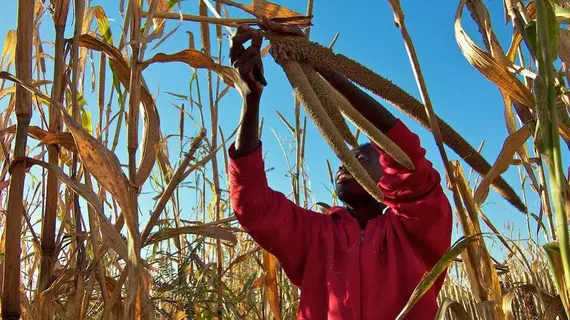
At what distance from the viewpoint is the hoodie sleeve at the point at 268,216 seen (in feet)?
5.24

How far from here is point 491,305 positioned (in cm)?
100

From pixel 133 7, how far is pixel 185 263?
88cm

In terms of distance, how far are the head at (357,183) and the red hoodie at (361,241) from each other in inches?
4.1

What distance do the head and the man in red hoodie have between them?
0.02m

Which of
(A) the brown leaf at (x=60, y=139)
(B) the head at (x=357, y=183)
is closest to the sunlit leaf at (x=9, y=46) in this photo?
(A) the brown leaf at (x=60, y=139)

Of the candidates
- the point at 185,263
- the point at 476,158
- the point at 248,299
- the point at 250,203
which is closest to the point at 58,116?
the point at 250,203

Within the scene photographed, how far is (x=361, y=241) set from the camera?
1724 mm

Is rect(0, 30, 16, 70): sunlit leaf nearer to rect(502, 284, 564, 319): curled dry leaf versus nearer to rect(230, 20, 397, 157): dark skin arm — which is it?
rect(230, 20, 397, 157): dark skin arm

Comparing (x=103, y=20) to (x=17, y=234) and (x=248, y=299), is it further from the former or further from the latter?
(x=248, y=299)

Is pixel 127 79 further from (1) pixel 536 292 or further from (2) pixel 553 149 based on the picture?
(1) pixel 536 292

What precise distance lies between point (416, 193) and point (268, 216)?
17.6 inches

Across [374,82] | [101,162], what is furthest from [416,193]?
[101,162]

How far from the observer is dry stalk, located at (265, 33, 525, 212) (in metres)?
0.80

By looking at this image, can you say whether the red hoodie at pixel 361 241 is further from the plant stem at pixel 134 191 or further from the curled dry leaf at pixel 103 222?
the curled dry leaf at pixel 103 222
